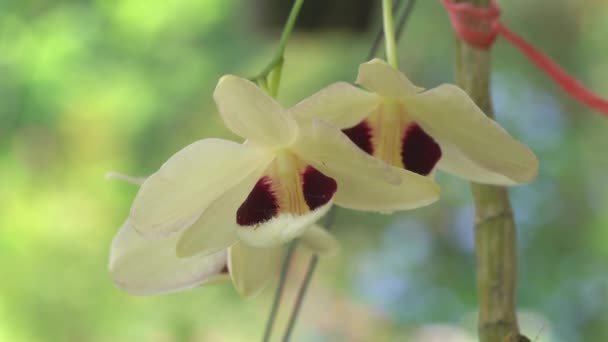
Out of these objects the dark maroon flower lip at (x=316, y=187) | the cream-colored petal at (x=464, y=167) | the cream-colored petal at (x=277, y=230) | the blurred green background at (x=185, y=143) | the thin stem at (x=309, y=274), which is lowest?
the blurred green background at (x=185, y=143)

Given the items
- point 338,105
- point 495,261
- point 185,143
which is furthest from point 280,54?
point 185,143

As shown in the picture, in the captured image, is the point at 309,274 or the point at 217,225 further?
the point at 309,274

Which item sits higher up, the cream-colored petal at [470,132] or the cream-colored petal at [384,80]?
the cream-colored petal at [384,80]

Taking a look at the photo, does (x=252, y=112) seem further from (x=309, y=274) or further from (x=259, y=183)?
(x=309, y=274)

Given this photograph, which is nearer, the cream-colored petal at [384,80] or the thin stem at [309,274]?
the cream-colored petal at [384,80]

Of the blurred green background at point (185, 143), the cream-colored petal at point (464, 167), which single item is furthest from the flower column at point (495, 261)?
the blurred green background at point (185, 143)

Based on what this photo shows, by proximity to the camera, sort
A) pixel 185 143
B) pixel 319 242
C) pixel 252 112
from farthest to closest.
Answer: pixel 185 143 → pixel 319 242 → pixel 252 112

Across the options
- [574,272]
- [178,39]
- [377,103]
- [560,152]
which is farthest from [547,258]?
[377,103]

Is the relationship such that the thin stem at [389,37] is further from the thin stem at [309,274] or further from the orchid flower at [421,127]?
the thin stem at [309,274]

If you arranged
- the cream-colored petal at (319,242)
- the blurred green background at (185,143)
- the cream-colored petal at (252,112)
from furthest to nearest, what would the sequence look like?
the blurred green background at (185,143), the cream-colored petal at (319,242), the cream-colored petal at (252,112)
